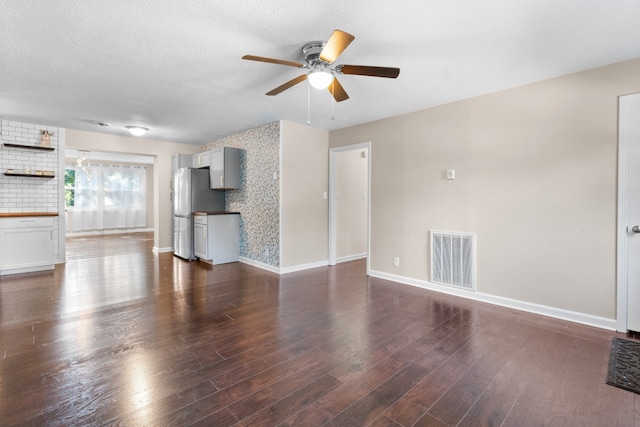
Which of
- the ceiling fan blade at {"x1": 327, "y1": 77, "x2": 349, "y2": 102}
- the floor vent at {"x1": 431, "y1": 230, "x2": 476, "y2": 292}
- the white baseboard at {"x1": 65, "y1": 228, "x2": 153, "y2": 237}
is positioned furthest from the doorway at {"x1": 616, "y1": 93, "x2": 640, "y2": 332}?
the white baseboard at {"x1": 65, "y1": 228, "x2": 153, "y2": 237}

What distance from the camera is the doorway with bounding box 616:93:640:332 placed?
267 centimetres

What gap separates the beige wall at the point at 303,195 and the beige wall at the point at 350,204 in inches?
16.6

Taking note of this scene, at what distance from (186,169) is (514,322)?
18.9 feet

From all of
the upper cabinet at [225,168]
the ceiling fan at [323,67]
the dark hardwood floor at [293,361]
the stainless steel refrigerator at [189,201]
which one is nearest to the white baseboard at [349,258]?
the dark hardwood floor at [293,361]

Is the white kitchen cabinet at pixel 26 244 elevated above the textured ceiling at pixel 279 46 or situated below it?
below

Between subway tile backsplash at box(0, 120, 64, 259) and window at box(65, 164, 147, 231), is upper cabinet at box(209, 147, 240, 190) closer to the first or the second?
subway tile backsplash at box(0, 120, 64, 259)

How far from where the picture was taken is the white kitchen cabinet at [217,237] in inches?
218

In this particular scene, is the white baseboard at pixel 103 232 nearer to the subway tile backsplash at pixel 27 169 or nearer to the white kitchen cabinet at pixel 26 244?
the subway tile backsplash at pixel 27 169

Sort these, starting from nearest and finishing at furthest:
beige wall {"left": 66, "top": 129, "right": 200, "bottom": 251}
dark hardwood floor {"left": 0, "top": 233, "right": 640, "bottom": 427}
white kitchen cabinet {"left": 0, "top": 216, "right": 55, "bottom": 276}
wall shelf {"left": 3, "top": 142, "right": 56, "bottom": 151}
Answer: dark hardwood floor {"left": 0, "top": 233, "right": 640, "bottom": 427} < white kitchen cabinet {"left": 0, "top": 216, "right": 55, "bottom": 276} < wall shelf {"left": 3, "top": 142, "right": 56, "bottom": 151} < beige wall {"left": 66, "top": 129, "right": 200, "bottom": 251}

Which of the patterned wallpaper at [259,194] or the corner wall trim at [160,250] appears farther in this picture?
the corner wall trim at [160,250]

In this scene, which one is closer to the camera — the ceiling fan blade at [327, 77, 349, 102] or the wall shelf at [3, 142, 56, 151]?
the ceiling fan blade at [327, 77, 349, 102]

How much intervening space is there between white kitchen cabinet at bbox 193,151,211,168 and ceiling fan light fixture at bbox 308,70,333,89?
4093 mm

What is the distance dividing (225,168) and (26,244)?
3.27 meters

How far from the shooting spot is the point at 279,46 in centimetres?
247
